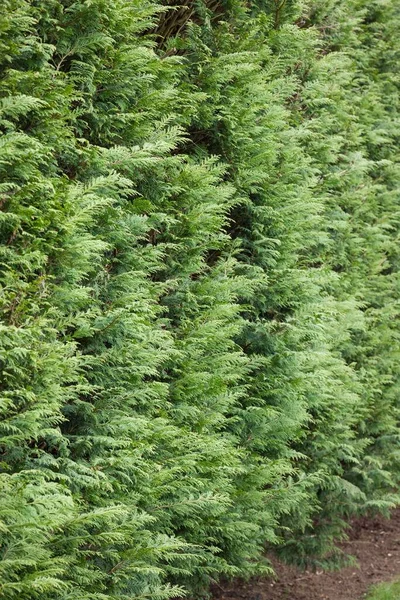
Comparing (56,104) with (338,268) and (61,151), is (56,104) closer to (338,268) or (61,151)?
(61,151)

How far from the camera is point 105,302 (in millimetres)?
4895

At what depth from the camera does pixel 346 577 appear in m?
7.30

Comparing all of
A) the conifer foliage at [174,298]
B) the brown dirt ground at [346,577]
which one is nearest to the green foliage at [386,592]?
the brown dirt ground at [346,577]

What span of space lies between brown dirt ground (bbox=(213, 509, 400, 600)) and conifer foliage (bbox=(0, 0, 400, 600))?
252 mm

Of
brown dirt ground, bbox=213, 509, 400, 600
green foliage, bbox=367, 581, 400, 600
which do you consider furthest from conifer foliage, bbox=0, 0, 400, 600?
green foliage, bbox=367, 581, 400, 600

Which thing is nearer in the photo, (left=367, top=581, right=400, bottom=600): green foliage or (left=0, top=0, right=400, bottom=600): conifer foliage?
(left=0, top=0, right=400, bottom=600): conifer foliage

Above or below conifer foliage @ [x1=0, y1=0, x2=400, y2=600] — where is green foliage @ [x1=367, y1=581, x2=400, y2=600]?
below

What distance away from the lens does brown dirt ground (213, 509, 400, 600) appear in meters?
6.72

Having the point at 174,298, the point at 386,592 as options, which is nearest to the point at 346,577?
the point at 386,592

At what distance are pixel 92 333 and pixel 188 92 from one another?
209 cm

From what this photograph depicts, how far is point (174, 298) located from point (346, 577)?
3.21 metres

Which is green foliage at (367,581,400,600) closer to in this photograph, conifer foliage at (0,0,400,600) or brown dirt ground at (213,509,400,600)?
brown dirt ground at (213,509,400,600)

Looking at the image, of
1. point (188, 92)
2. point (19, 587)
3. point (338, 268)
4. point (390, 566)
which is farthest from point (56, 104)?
point (390, 566)

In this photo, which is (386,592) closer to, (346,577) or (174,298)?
(346,577)
